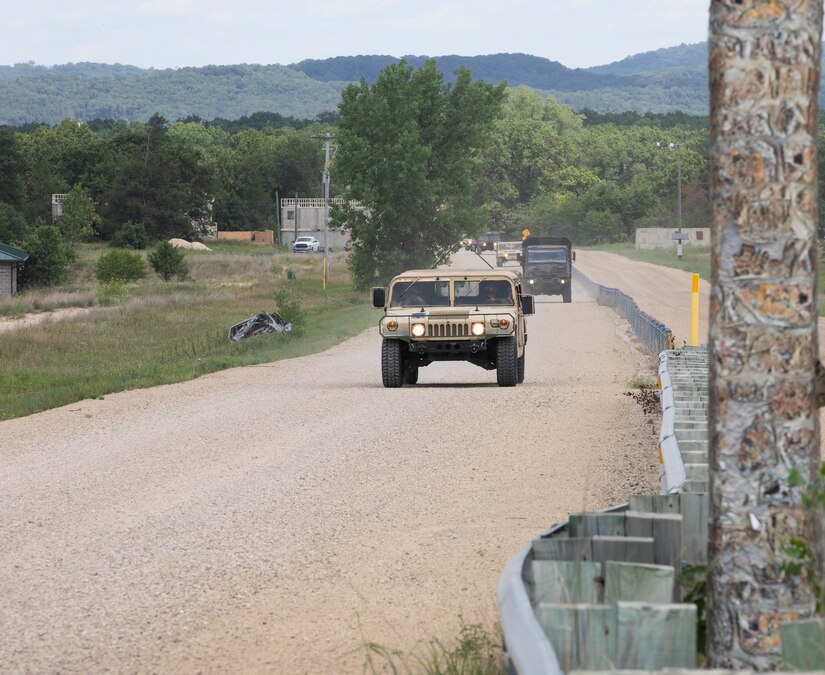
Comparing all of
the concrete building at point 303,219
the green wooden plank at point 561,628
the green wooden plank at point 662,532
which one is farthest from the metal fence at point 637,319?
the concrete building at point 303,219

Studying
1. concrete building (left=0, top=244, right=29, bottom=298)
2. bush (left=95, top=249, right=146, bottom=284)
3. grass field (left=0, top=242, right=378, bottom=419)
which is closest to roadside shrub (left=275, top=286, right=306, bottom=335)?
grass field (left=0, top=242, right=378, bottom=419)

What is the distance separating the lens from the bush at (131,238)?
10956 centimetres

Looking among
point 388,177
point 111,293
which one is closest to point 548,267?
point 388,177

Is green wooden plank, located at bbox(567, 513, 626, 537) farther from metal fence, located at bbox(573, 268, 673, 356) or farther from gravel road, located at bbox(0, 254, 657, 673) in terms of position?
metal fence, located at bbox(573, 268, 673, 356)

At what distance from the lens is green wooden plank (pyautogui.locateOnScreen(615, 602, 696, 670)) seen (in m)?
3.99

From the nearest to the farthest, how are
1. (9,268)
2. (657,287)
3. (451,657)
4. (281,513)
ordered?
(451,657), (281,513), (9,268), (657,287)

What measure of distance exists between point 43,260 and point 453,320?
53263mm

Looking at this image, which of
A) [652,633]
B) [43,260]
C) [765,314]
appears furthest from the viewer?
[43,260]

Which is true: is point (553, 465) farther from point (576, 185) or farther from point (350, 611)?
point (576, 185)

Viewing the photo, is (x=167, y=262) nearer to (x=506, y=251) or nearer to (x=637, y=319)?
(x=506, y=251)

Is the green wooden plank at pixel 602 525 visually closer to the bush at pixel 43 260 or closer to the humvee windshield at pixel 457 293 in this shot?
the humvee windshield at pixel 457 293

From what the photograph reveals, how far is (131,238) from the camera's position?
10969 cm

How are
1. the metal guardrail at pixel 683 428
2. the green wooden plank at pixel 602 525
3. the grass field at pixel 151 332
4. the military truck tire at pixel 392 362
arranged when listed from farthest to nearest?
the grass field at pixel 151 332 → the military truck tire at pixel 392 362 → the metal guardrail at pixel 683 428 → the green wooden plank at pixel 602 525

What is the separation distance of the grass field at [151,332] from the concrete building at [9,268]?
1532 millimetres
